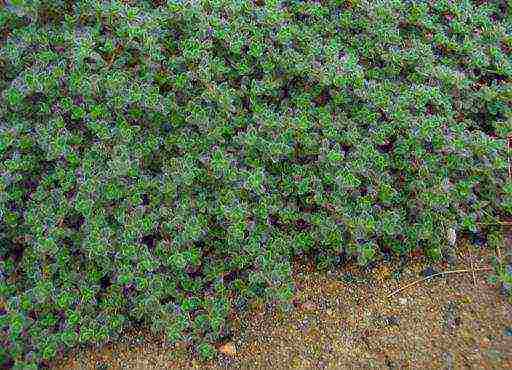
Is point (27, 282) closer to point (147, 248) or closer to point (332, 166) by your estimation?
point (147, 248)

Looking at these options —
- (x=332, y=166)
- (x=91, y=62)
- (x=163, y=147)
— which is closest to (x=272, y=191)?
(x=332, y=166)

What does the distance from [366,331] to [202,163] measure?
0.86 m

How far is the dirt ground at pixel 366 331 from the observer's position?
2.56 meters

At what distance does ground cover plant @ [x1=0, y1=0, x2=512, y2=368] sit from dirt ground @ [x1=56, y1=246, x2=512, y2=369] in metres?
0.08

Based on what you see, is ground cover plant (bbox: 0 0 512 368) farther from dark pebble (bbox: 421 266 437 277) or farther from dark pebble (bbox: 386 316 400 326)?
dark pebble (bbox: 386 316 400 326)

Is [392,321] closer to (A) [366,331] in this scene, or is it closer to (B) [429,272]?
(A) [366,331]

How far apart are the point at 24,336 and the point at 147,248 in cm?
52

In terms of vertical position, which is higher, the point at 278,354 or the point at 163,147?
the point at 163,147

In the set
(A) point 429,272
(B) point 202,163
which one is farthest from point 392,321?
(B) point 202,163

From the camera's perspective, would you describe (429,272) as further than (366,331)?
Yes

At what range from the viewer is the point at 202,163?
277cm

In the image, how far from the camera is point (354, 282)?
2.81 metres

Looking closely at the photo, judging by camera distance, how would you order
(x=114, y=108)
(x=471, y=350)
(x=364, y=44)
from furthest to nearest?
(x=364, y=44)
(x=114, y=108)
(x=471, y=350)

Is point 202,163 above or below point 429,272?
above
